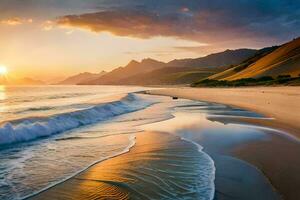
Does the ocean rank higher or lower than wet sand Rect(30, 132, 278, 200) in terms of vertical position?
lower

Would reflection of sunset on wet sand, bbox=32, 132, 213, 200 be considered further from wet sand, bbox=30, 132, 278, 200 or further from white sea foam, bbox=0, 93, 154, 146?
white sea foam, bbox=0, 93, 154, 146

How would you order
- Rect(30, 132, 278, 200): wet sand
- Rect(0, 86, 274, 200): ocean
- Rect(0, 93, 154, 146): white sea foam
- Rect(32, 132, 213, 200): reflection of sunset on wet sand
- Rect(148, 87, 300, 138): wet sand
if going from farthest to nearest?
Rect(148, 87, 300, 138): wet sand, Rect(0, 93, 154, 146): white sea foam, Rect(0, 86, 274, 200): ocean, Rect(32, 132, 213, 200): reflection of sunset on wet sand, Rect(30, 132, 278, 200): wet sand

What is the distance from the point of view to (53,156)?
11102 millimetres

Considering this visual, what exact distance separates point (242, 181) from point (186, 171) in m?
1.66

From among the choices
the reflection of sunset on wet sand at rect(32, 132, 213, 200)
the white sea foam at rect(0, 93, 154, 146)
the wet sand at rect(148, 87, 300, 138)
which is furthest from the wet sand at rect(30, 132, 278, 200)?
the white sea foam at rect(0, 93, 154, 146)

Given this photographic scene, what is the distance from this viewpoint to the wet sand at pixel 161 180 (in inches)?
276

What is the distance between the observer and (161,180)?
8008mm

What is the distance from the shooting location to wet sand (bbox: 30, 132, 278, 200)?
7.00m

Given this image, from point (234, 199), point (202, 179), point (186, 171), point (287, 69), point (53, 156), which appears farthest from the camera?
point (287, 69)

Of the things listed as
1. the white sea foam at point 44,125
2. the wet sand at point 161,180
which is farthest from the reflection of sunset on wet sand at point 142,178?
the white sea foam at point 44,125

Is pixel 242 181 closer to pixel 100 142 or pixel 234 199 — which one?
pixel 234 199

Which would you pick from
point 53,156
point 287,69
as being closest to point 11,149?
point 53,156

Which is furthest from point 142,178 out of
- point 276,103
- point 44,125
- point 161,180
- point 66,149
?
point 276,103

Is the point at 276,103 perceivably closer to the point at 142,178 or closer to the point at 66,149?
the point at 66,149
